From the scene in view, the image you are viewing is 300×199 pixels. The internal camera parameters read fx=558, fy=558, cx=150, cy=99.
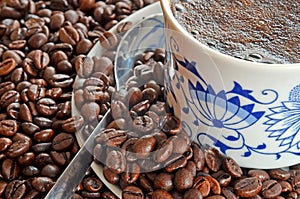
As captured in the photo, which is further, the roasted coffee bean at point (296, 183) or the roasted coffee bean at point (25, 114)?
the roasted coffee bean at point (25, 114)

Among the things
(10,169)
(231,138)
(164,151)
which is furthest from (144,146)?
(10,169)

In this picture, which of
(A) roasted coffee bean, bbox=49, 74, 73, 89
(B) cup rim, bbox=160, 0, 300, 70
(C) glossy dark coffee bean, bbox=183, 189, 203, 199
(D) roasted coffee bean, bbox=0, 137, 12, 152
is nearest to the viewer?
(B) cup rim, bbox=160, 0, 300, 70

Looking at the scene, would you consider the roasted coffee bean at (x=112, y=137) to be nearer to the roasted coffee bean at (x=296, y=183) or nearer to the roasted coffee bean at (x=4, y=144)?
the roasted coffee bean at (x=4, y=144)

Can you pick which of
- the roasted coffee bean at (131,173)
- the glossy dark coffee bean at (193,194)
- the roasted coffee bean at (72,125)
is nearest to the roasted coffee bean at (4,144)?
the roasted coffee bean at (72,125)

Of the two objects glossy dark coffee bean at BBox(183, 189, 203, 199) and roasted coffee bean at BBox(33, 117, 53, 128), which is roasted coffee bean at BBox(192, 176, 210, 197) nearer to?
glossy dark coffee bean at BBox(183, 189, 203, 199)

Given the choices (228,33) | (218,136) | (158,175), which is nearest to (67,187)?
(158,175)

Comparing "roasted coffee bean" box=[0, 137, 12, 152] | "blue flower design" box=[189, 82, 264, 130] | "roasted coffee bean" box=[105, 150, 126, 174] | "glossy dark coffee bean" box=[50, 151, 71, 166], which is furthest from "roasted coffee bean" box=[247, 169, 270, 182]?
"roasted coffee bean" box=[0, 137, 12, 152]

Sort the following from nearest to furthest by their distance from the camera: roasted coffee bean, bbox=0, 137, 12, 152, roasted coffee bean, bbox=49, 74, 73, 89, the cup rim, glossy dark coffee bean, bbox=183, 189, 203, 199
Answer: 1. the cup rim
2. glossy dark coffee bean, bbox=183, 189, 203, 199
3. roasted coffee bean, bbox=0, 137, 12, 152
4. roasted coffee bean, bbox=49, 74, 73, 89
